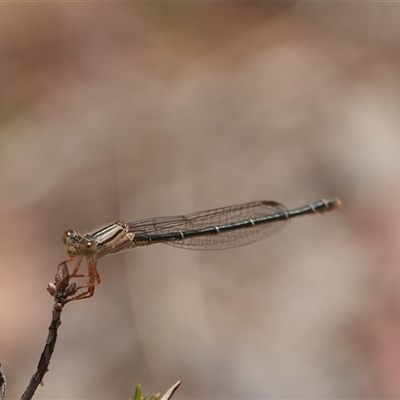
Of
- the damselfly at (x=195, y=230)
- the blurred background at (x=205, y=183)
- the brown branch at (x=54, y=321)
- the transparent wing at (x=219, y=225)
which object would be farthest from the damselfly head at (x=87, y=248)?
the blurred background at (x=205, y=183)

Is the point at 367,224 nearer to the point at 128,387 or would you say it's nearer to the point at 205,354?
the point at 205,354

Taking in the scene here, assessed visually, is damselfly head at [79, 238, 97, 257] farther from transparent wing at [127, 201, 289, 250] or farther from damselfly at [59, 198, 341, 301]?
transparent wing at [127, 201, 289, 250]

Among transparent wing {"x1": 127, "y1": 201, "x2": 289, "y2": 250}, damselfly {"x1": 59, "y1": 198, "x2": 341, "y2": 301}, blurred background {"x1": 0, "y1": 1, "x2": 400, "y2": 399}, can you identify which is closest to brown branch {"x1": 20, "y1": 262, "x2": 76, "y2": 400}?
damselfly {"x1": 59, "y1": 198, "x2": 341, "y2": 301}

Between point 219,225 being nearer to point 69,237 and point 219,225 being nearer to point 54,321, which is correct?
point 69,237

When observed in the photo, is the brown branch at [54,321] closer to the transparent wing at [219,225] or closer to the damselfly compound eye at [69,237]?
the damselfly compound eye at [69,237]

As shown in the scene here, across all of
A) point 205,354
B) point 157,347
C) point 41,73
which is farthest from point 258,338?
point 41,73

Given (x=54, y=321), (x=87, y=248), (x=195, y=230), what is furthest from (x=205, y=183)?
(x=54, y=321)

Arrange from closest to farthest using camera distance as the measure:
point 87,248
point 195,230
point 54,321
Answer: point 54,321 < point 87,248 < point 195,230
